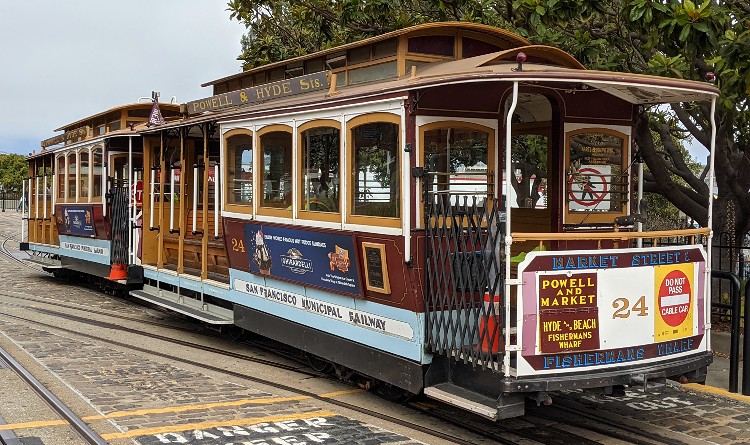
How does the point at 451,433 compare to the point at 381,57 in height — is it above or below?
below

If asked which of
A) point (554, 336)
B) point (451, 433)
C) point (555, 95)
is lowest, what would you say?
point (451, 433)

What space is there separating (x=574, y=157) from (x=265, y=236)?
341 cm

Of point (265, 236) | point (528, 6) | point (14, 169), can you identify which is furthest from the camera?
point (14, 169)

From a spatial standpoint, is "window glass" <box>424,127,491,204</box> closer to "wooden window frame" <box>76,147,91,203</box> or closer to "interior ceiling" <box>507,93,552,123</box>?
"interior ceiling" <box>507,93,552,123</box>

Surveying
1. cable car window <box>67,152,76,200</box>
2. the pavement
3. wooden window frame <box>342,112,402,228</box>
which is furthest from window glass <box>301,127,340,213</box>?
cable car window <box>67,152,76,200</box>

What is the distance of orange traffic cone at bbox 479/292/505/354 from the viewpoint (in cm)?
593

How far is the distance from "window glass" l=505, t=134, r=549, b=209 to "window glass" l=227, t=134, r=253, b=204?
303cm

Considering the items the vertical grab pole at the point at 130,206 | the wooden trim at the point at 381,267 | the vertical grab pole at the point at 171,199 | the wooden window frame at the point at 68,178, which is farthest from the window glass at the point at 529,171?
the wooden window frame at the point at 68,178

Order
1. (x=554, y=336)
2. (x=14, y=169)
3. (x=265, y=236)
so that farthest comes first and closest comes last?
(x=14, y=169), (x=265, y=236), (x=554, y=336)

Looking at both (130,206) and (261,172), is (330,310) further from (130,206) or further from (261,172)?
(130,206)

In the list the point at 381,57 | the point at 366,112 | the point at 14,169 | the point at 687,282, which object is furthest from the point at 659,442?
the point at 14,169

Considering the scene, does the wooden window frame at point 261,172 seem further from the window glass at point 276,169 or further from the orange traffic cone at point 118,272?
the orange traffic cone at point 118,272

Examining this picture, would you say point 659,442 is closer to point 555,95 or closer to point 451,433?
point 451,433

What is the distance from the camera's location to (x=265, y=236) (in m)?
8.85
